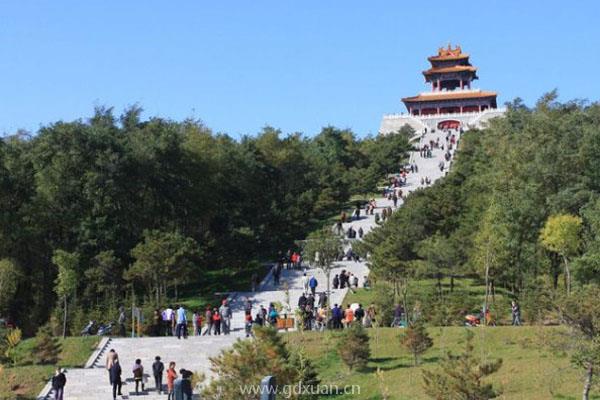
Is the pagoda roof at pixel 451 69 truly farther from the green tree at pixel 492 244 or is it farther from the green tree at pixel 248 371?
the green tree at pixel 248 371

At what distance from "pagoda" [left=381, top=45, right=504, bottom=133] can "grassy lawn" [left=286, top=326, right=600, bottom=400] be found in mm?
54639

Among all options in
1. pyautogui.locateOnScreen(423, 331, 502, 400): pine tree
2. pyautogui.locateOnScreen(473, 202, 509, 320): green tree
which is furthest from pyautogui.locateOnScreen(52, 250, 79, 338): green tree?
pyautogui.locateOnScreen(423, 331, 502, 400): pine tree

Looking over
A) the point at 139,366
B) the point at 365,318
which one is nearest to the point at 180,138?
the point at 365,318

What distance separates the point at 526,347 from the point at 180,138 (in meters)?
21.1

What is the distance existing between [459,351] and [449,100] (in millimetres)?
66365

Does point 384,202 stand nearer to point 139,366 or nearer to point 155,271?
point 155,271

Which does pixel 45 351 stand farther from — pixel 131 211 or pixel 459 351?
pixel 131 211

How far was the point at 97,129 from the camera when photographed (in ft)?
107

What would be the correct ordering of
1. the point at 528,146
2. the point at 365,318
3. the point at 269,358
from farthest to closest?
the point at 528,146
the point at 365,318
the point at 269,358

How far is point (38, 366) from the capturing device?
19.9 metres

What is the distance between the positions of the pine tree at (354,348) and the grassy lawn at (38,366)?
642 centimetres

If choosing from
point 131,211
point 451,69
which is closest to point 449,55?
point 451,69

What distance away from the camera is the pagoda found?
77.4 meters

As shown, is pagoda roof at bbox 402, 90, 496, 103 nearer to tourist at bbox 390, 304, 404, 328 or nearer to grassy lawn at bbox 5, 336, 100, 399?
tourist at bbox 390, 304, 404, 328
